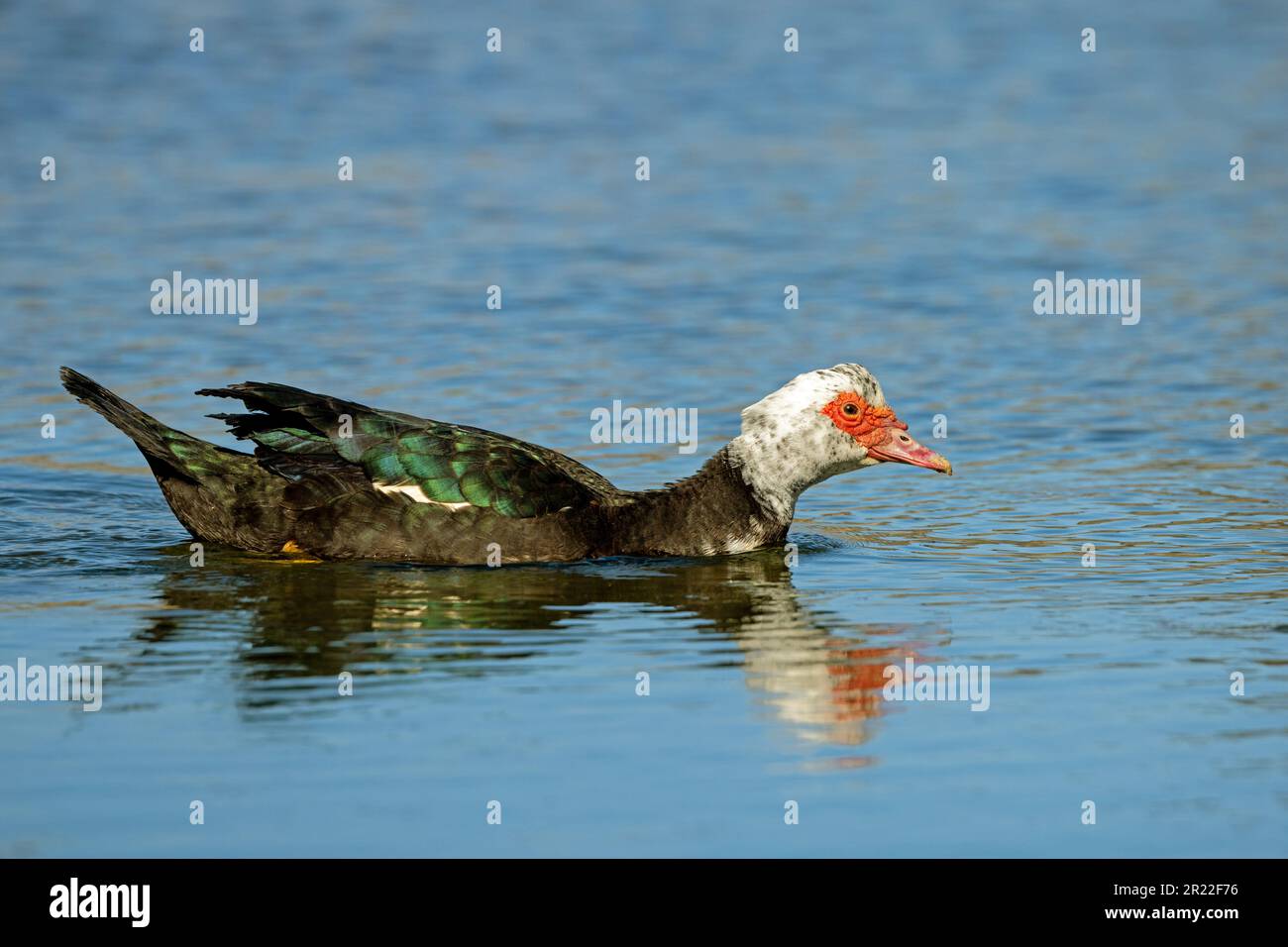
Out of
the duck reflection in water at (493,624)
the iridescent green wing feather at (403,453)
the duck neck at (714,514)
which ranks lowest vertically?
Answer: the duck reflection in water at (493,624)

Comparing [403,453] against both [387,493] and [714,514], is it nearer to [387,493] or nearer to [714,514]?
[387,493]

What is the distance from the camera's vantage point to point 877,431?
11859 mm

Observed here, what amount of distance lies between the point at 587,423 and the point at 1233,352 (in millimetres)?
5846

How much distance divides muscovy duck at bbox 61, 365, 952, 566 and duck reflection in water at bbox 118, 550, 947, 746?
0.54ft

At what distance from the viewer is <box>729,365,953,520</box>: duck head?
11797mm

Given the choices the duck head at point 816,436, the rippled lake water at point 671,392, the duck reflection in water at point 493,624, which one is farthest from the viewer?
the duck head at point 816,436

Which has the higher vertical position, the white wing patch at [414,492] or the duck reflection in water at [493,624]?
the white wing patch at [414,492]

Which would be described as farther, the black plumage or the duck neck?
the duck neck

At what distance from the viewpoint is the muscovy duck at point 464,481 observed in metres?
11.3

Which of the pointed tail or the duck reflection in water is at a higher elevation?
the pointed tail

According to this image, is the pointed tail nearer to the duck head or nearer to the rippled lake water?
the rippled lake water

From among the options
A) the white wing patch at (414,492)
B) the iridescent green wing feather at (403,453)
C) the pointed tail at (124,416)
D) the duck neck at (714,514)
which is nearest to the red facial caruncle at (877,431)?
the duck neck at (714,514)

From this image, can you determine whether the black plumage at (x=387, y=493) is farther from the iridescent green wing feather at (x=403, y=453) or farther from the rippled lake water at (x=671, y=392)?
the rippled lake water at (x=671, y=392)

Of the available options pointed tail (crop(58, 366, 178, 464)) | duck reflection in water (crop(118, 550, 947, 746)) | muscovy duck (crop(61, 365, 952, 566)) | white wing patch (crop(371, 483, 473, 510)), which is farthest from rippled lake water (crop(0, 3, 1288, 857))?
pointed tail (crop(58, 366, 178, 464))
